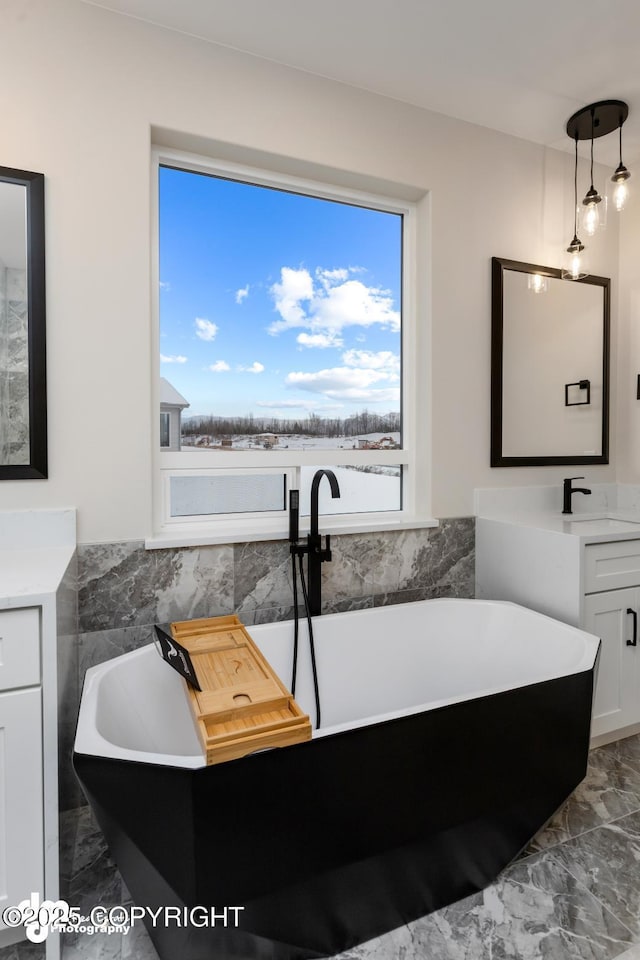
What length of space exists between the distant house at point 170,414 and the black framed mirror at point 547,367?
1.47m

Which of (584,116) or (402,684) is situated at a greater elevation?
(584,116)

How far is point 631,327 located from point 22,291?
292 cm

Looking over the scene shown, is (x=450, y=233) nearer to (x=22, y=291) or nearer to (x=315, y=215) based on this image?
(x=315, y=215)

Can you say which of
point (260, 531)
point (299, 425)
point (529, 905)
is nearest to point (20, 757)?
point (260, 531)

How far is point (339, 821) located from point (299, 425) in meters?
1.53

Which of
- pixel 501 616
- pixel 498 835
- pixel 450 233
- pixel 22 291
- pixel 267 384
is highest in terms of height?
pixel 450 233

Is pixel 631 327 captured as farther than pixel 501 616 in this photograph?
Yes

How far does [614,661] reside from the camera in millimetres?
2143

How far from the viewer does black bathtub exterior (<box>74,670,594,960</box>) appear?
42.1 inches

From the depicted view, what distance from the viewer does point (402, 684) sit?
2.09 meters

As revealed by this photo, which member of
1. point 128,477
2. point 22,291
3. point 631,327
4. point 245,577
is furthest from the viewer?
point 631,327

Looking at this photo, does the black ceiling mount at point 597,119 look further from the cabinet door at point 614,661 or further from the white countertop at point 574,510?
the cabinet door at point 614,661

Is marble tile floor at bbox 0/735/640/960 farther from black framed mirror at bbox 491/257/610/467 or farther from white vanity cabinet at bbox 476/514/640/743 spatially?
black framed mirror at bbox 491/257/610/467

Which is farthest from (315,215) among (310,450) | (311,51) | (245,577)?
(245,577)
